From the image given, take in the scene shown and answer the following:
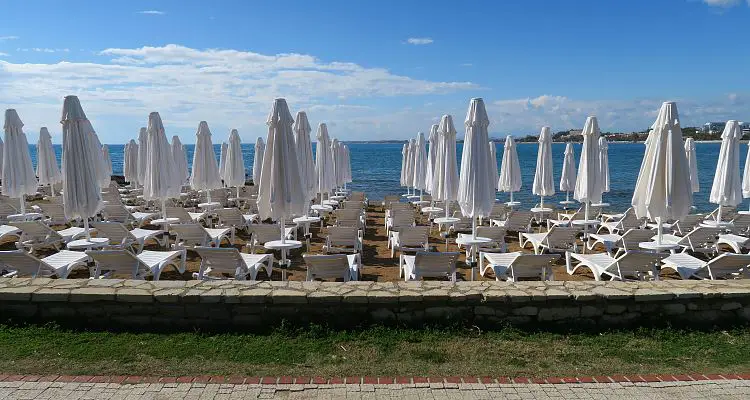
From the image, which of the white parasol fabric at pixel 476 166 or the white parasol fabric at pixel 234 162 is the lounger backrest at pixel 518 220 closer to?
the white parasol fabric at pixel 476 166

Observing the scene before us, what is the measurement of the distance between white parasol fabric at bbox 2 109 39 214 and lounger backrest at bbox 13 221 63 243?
258 centimetres

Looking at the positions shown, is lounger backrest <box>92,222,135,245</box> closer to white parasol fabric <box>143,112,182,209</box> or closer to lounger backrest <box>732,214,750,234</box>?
white parasol fabric <box>143,112,182,209</box>

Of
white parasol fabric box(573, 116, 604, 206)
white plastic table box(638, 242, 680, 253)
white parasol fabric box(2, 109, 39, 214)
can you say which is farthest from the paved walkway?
white parasol fabric box(2, 109, 39, 214)

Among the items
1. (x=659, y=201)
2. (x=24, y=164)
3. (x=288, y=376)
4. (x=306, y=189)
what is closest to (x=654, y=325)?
(x=659, y=201)

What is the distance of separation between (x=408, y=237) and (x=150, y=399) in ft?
19.0

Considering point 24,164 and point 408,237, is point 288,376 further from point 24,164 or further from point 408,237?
point 24,164

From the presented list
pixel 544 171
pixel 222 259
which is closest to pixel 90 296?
pixel 222 259

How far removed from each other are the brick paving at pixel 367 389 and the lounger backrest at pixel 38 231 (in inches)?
231

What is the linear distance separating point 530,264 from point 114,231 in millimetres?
7373

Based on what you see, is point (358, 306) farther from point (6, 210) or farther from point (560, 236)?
point (6, 210)

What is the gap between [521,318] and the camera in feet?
17.2

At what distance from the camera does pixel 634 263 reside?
6.93m

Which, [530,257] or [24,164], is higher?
[24,164]

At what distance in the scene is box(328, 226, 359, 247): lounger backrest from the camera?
29.5 feet
